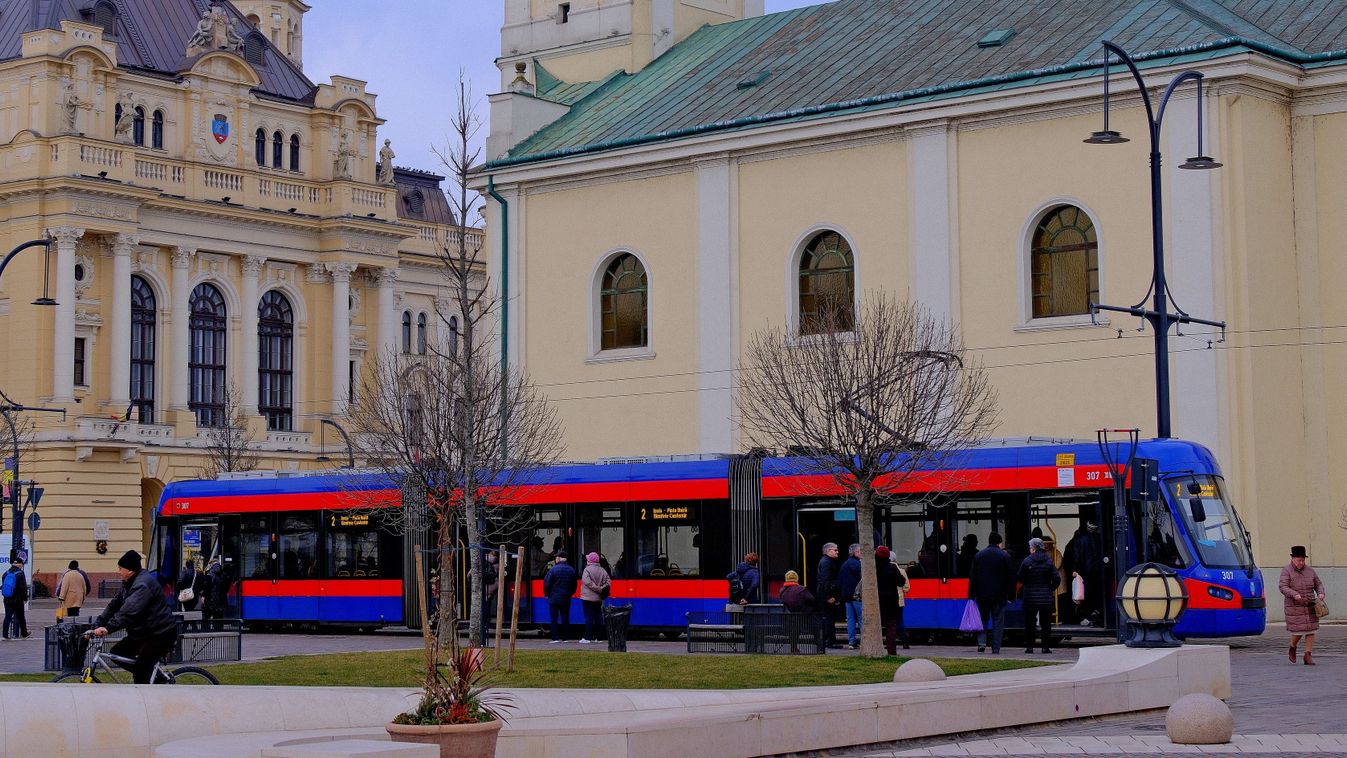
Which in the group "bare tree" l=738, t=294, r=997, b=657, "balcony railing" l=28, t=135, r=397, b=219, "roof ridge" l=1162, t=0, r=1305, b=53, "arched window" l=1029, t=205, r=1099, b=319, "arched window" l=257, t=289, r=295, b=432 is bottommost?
"bare tree" l=738, t=294, r=997, b=657

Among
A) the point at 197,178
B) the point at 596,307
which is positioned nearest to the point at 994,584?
the point at 596,307

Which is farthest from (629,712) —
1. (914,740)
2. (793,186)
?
(793,186)

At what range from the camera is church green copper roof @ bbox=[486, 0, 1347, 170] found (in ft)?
→ 129

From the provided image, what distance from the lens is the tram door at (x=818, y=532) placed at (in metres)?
33.4

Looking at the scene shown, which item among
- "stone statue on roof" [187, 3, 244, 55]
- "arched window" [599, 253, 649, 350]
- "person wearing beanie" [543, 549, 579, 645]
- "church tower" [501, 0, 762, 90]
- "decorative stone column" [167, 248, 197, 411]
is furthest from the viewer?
"stone statue on roof" [187, 3, 244, 55]

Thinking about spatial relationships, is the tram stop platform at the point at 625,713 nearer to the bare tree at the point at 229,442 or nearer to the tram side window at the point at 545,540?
the tram side window at the point at 545,540

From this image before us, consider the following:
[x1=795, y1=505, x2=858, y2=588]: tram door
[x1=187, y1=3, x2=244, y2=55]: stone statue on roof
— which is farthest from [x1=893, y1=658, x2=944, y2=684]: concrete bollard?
[x1=187, y1=3, x2=244, y2=55]: stone statue on roof

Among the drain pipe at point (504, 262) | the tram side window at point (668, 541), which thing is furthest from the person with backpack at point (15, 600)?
the drain pipe at point (504, 262)

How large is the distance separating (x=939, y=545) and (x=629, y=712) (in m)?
14.8

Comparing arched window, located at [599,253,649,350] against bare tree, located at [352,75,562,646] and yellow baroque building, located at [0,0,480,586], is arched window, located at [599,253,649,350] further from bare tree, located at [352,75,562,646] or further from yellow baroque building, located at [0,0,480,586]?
yellow baroque building, located at [0,0,480,586]

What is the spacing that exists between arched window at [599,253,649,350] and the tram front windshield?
1785 cm

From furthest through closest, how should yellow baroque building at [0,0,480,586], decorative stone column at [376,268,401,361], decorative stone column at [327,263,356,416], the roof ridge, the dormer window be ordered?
1. decorative stone column at [376,268,401,361]
2. decorative stone column at [327,263,356,416]
3. the dormer window
4. yellow baroque building at [0,0,480,586]
5. the roof ridge

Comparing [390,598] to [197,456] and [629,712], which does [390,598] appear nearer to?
[629,712]

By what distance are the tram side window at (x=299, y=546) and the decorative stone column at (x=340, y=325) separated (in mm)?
45792
